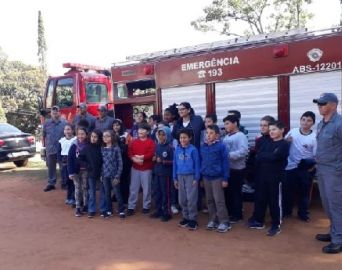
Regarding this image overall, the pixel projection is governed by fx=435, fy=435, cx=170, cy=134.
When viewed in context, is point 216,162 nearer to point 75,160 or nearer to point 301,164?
point 301,164

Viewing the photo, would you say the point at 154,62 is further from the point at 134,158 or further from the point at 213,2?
the point at 213,2

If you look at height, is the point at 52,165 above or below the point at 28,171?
above

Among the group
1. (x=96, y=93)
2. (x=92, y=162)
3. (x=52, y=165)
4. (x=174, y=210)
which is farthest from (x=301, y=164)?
(x=96, y=93)

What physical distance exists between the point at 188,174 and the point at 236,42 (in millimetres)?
2613

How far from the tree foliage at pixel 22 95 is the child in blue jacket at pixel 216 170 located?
24.8 metres

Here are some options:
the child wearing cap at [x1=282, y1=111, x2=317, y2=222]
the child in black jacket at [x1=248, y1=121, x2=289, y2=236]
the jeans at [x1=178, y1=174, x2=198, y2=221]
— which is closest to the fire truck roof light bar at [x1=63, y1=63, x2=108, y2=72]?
the jeans at [x1=178, y1=174, x2=198, y2=221]

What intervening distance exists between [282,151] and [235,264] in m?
1.64

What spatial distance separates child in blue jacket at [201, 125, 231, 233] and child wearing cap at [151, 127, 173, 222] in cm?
83

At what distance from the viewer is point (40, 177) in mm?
11258

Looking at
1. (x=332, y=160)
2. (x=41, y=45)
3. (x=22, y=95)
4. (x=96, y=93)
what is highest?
(x=41, y=45)

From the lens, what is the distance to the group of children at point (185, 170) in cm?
570

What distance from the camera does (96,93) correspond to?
1114cm

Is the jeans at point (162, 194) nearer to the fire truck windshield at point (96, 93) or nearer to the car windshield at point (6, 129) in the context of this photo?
the fire truck windshield at point (96, 93)

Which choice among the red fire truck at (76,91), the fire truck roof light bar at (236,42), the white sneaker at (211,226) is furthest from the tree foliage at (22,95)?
the white sneaker at (211,226)
